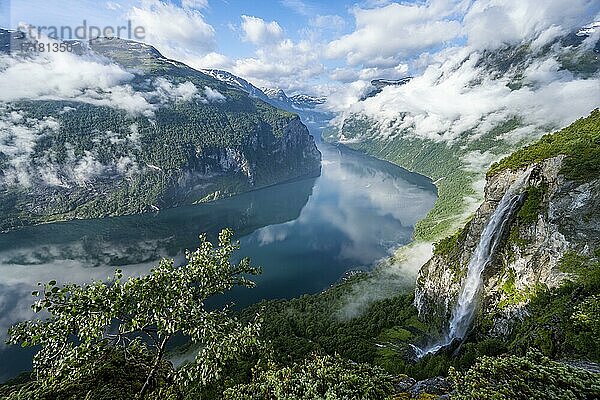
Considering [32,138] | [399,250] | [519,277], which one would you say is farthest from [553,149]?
[32,138]

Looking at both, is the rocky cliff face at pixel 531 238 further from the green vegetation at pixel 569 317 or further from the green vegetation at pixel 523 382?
the green vegetation at pixel 523 382

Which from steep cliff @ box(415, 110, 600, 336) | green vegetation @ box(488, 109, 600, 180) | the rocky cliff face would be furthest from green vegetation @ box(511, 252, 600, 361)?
green vegetation @ box(488, 109, 600, 180)

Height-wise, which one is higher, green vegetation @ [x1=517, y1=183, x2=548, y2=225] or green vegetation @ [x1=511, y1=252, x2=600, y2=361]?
green vegetation @ [x1=517, y1=183, x2=548, y2=225]

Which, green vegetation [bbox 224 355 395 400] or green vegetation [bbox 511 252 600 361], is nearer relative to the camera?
green vegetation [bbox 224 355 395 400]

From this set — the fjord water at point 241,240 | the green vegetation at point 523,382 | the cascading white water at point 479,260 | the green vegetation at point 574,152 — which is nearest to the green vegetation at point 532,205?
the cascading white water at point 479,260

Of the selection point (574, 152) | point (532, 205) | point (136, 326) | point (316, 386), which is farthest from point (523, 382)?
point (574, 152)

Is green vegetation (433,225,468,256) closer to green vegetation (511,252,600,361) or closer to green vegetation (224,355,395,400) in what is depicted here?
green vegetation (511,252,600,361)
